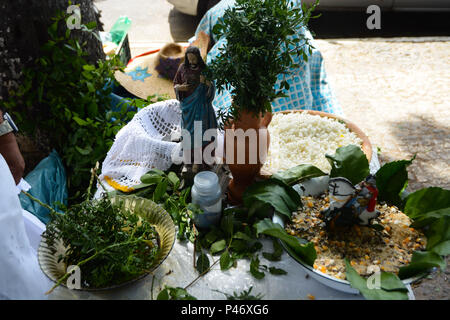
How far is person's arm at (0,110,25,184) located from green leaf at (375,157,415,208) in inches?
54.7

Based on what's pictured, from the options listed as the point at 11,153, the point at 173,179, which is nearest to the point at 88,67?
the point at 11,153

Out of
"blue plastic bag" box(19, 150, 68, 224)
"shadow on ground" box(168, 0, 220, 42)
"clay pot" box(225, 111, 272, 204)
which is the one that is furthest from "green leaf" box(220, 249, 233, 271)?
"shadow on ground" box(168, 0, 220, 42)

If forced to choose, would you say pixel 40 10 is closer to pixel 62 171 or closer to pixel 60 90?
pixel 60 90

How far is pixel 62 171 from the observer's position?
225 cm

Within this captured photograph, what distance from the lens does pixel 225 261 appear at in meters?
1.29

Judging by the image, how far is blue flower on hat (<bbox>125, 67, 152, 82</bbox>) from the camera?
8.73 feet

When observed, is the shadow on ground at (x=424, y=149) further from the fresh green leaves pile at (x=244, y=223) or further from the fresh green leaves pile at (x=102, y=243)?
the fresh green leaves pile at (x=102, y=243)

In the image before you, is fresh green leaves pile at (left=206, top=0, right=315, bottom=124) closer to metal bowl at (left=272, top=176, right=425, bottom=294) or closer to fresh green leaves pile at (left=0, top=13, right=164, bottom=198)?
metal bowl at (left=272, top=176, right=425, bottom=294)

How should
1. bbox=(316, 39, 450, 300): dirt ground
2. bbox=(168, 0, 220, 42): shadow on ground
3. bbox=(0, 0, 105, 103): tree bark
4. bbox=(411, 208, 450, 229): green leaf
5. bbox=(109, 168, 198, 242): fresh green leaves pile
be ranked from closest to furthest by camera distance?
bbox=(411, 208, 450, 229): green leaf < bbox=(109, 168, 198, 242): fresh green leaves pile < bbox=(0, 0, 105, 103): tree bark < bbox=(316, 39, 450, 300): dirt ground < bbox=(168, 0, 220, 42): shadow on ground

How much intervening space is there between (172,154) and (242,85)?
0.63 meters

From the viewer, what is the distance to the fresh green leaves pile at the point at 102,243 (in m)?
1.13

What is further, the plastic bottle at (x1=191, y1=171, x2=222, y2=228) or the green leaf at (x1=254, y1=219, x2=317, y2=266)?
the plastic bottle at (x1=191, y1=171, x2=222, y2=228)

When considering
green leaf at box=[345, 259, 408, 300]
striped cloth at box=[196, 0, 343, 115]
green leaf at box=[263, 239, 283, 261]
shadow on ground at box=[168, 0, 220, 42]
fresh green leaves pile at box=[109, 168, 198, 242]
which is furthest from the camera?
shadow on ground at box=[168, 0, 220, 42]
